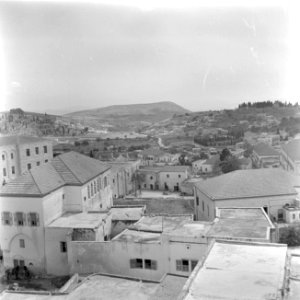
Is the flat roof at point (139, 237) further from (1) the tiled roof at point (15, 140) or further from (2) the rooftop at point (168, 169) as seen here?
(2) the rooftop at point (168, 169)

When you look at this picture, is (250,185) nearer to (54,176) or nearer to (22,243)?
(54,176)

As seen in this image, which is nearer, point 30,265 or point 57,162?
point 30,265

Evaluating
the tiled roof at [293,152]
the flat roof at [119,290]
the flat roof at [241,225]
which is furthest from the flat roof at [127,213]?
the tiled roof at [293,152]

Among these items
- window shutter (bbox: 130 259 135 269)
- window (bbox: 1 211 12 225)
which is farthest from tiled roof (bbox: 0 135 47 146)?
window shutter (bbox: 130 259 135 269)

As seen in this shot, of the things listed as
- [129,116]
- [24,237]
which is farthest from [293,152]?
[129,116]

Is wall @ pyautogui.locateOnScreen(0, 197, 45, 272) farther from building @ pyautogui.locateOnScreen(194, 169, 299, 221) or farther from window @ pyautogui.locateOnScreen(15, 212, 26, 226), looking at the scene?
building @ pyautogui.locateOnScreen(194, 169, 299, 221)

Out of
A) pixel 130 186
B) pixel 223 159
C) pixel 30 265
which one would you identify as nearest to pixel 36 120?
pixel 130 186

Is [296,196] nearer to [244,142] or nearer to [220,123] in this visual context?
[244,142]
